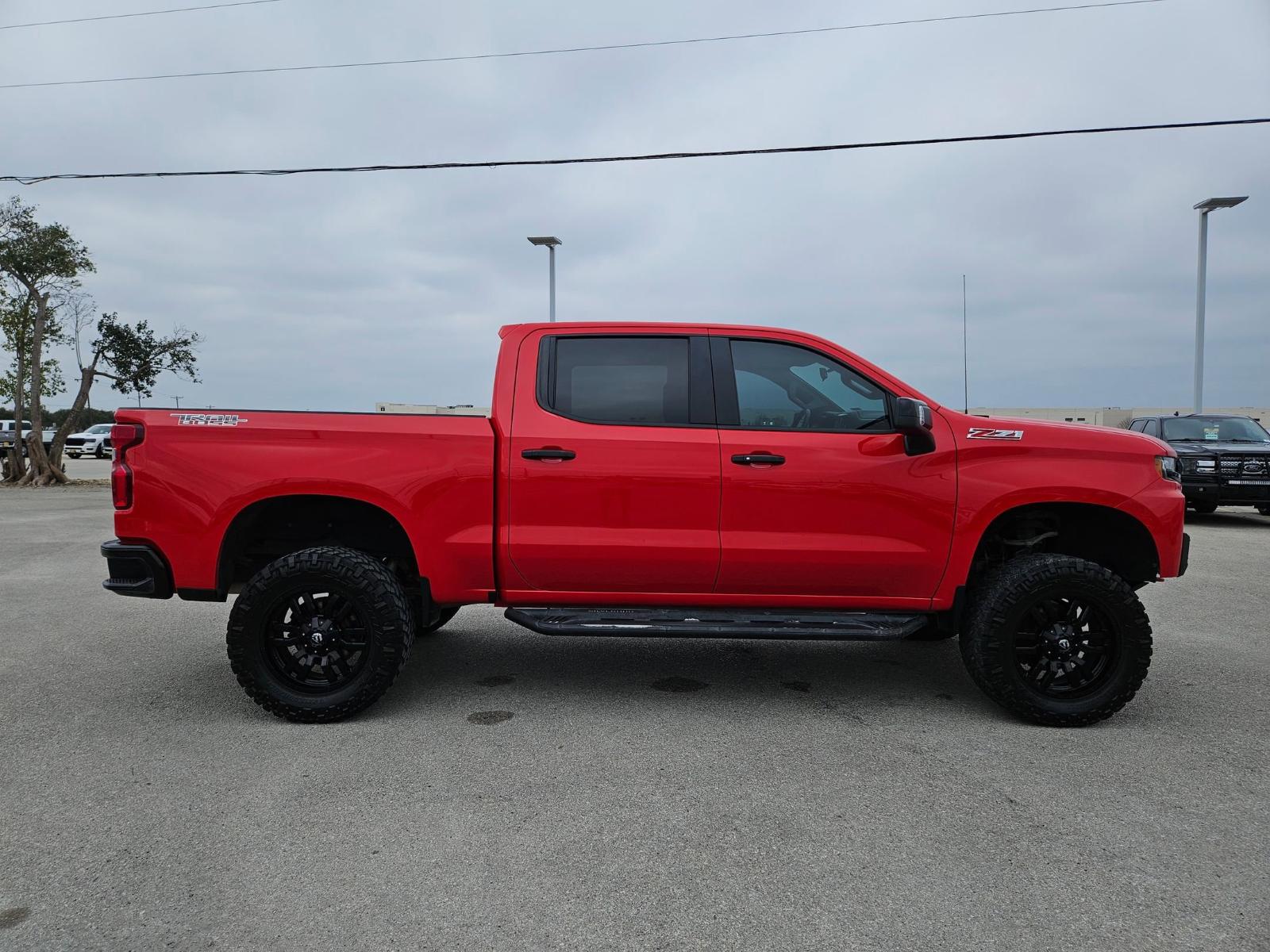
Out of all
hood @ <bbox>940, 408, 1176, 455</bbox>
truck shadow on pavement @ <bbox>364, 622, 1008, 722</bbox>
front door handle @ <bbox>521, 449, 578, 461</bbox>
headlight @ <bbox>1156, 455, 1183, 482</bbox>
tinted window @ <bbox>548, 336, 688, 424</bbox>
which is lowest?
truck shadow on pavement @ <bbox>364, 622, 1008, 722</bbox>

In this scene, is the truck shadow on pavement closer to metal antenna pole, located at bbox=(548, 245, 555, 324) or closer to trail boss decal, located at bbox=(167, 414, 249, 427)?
trail boss decal, located at bbox=(167, 414, 249, 427)

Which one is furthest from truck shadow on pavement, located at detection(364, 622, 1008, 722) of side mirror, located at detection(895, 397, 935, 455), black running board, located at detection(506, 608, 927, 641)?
side mirror, located at detection(895, 397, 935, 455)

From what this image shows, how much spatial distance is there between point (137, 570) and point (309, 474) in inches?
39.4

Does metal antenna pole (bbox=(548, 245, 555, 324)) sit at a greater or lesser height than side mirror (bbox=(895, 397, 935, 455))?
greater

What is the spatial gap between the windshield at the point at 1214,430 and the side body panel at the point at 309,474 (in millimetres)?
13413

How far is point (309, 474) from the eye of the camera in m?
4.33

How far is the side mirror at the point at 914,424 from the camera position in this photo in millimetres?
4086

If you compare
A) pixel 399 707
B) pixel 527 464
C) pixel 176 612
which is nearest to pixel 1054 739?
pixel 527 464

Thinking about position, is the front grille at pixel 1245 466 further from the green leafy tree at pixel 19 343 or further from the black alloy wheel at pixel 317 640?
the green leafy tree at pixel 19 343

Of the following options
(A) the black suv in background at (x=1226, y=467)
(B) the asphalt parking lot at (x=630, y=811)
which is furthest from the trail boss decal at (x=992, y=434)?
(A) the black suv in background at (x=1226, y=467)

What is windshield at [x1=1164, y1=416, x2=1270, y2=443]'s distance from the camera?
1379 cm

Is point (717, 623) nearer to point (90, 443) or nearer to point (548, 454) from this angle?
point (548, 454)

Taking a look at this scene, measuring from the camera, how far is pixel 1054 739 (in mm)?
4125

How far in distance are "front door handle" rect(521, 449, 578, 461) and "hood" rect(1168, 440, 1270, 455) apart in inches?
474
